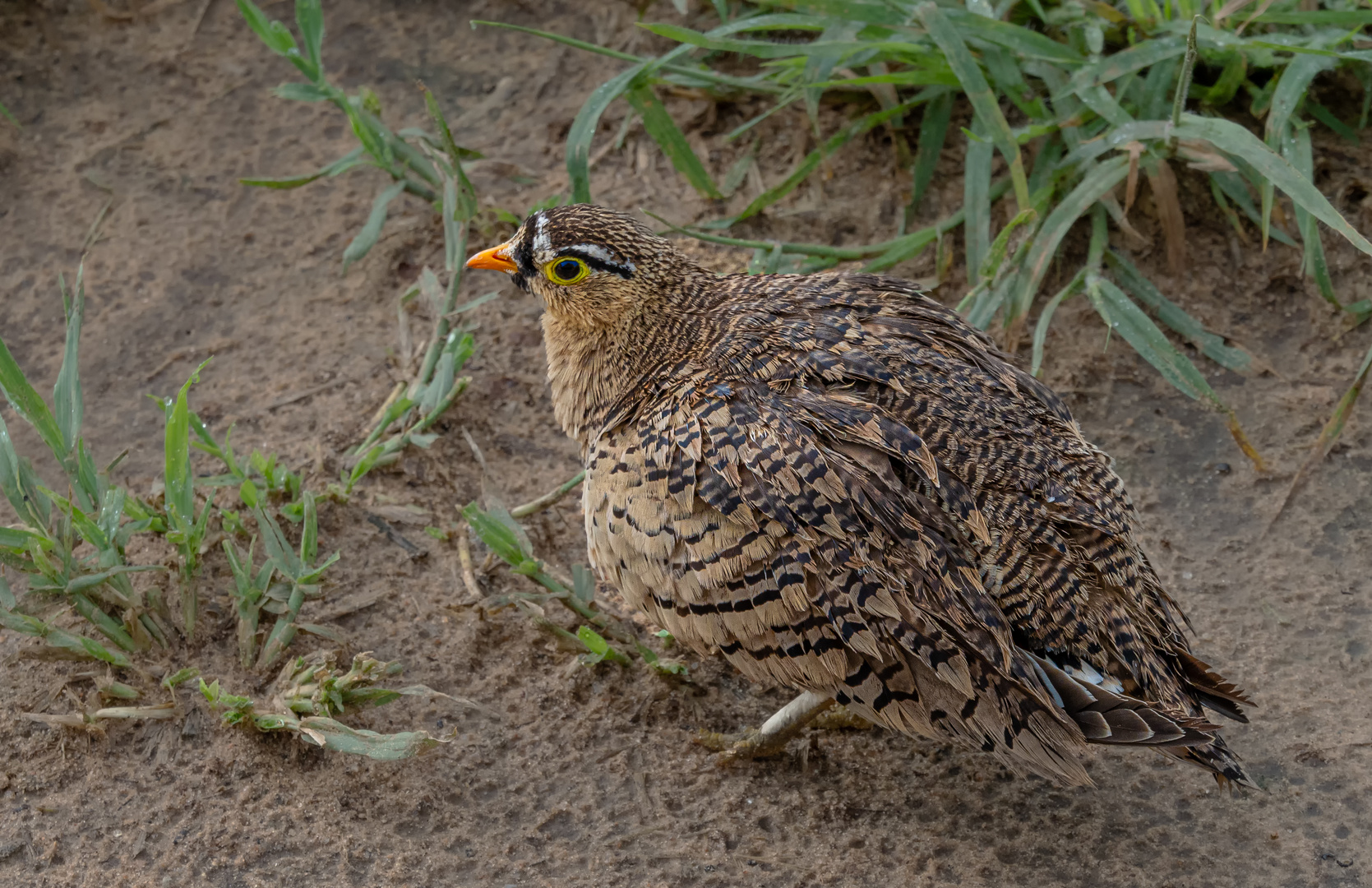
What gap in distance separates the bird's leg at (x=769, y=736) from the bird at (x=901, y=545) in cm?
1

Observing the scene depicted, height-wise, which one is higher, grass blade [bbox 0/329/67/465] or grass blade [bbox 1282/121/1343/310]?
grass blade [bbox 1282/121/1343/310]

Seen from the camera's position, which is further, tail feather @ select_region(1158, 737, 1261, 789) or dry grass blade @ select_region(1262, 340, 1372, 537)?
dry grass blade @ select_region(1262, 340, 1372, 537)

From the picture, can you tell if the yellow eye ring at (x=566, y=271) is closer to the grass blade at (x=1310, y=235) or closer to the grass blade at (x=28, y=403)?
the grass blade at (x=28, y=403)

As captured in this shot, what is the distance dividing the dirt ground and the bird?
329 millimetres

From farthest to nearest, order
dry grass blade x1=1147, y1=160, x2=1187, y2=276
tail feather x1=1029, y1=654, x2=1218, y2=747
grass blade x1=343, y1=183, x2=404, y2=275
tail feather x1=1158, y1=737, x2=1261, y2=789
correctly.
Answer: grass blade x1=343, y1=183, x2=404, y2=275 → dry grass blade x1=1147, y1=160, x2=1187, y2=276 → tail feather x1=1158, y1=737, x2=1261, y2=789 → tail feather x1=1029, y1=654, x2=1218, y2=747

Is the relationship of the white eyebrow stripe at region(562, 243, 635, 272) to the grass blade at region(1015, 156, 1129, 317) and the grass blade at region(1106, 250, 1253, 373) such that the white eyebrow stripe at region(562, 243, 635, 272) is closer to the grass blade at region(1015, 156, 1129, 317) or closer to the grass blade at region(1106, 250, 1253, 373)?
the grass blade at region(1015, 156, 1129, 317)

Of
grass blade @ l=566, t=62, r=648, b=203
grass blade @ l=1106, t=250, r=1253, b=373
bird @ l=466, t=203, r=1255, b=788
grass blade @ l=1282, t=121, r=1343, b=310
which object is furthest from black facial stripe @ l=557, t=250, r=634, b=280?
grass blade @ l=1282, t=121, r=1343, b=310

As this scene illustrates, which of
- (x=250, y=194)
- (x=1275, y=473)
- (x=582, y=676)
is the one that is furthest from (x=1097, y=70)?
(x=250, y=194)

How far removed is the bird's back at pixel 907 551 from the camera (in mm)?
2992

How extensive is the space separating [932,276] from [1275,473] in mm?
1429

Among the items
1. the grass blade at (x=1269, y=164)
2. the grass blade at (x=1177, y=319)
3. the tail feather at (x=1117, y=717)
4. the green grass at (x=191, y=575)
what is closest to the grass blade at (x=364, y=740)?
the green grass at (x=191, y=575)

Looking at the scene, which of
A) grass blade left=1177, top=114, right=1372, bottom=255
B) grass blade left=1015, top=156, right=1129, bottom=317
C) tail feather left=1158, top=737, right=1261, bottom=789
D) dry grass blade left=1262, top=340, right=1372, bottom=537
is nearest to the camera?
tail feather left=1158, top=737, right=1261, bottom=789

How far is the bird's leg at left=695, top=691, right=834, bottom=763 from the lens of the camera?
11.4 feet

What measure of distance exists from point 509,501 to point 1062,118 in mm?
2473
